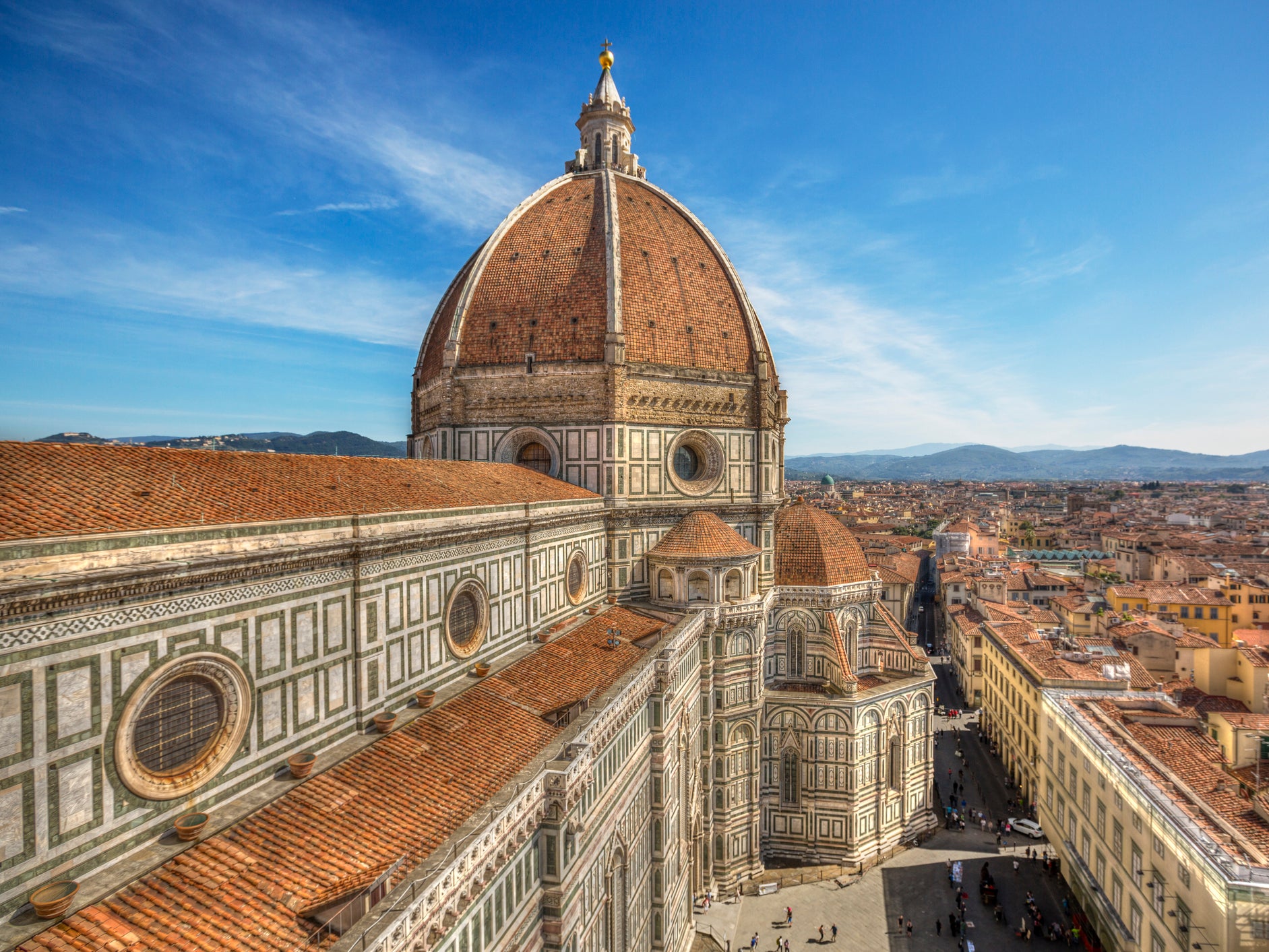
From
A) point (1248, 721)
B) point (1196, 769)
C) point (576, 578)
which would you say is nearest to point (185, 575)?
point (576, 578)

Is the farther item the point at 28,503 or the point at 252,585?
the point at 252,585

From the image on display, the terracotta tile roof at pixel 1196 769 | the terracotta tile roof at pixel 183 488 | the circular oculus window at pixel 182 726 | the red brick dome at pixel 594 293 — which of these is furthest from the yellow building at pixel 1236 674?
the circular oculus window at pixel 182 726

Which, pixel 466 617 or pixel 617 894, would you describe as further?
pixel 466 617

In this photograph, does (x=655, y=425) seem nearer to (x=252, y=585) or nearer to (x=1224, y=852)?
(x=252, y=585)

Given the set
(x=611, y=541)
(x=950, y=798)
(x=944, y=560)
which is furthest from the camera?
(x=944, y=560)

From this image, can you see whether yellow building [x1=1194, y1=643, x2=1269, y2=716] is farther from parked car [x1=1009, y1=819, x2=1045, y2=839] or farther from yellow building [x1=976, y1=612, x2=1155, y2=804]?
parked car [x1=1009, y1=819, x2=1045, y2=839]

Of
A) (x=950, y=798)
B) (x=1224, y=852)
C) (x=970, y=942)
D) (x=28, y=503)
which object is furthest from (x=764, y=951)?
(x=28, y=503)

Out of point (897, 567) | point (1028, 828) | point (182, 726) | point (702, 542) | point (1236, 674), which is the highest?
point (702, 542)

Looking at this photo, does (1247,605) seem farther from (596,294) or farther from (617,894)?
(617,894)
